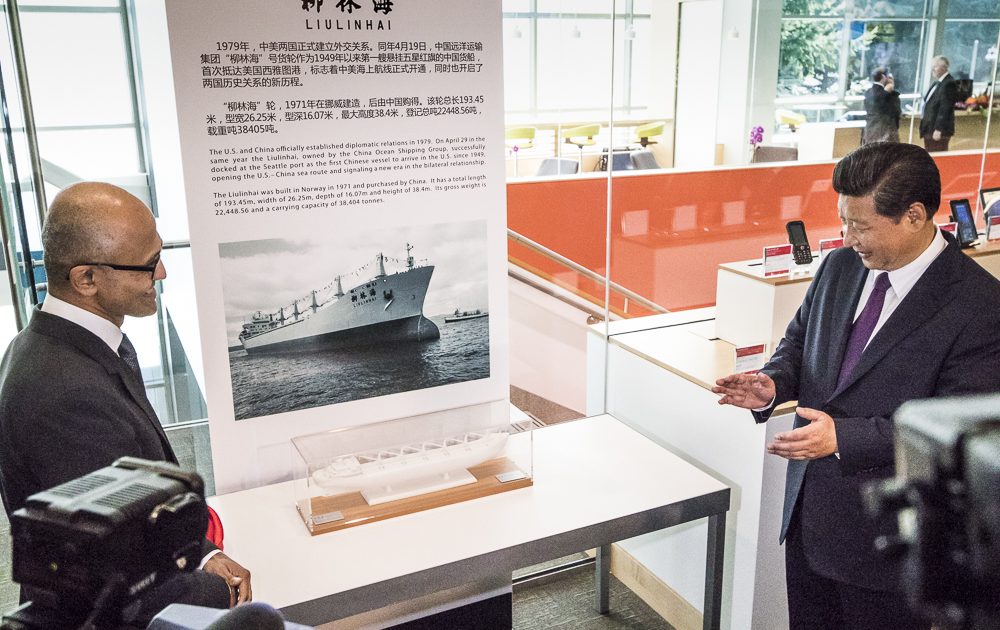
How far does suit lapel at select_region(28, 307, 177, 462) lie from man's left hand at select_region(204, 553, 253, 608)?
0.34m

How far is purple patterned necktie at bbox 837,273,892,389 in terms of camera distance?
1.81 metres

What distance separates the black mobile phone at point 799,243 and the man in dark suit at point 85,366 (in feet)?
7.82

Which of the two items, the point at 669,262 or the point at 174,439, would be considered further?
→ the point at 669,262

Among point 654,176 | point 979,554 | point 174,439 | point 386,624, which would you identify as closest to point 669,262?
point 654,176

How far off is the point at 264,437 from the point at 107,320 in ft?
2.91

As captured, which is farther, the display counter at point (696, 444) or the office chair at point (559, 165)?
the office chair at point (559, 165)

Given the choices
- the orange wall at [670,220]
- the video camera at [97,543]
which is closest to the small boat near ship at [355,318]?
the orange wall at [670,220]

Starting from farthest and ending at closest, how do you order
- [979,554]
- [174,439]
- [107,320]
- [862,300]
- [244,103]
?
[174,439] < [244,103] < [862,300] < [107,320] < [979,554]

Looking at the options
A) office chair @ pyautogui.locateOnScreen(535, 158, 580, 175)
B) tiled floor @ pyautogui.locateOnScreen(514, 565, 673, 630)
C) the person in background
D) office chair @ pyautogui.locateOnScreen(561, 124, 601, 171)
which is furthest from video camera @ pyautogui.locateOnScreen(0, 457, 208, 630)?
office chair @ pyautogui.locateOnScreen(561, 124, 601, 171)

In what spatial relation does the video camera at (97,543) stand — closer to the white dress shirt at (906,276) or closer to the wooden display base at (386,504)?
the wooden display base at (386,504)

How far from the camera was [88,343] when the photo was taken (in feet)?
4.88

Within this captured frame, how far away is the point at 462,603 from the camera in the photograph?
8.64 feet

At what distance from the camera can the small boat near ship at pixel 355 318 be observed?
2291mm

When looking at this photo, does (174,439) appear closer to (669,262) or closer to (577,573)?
(577,573)
